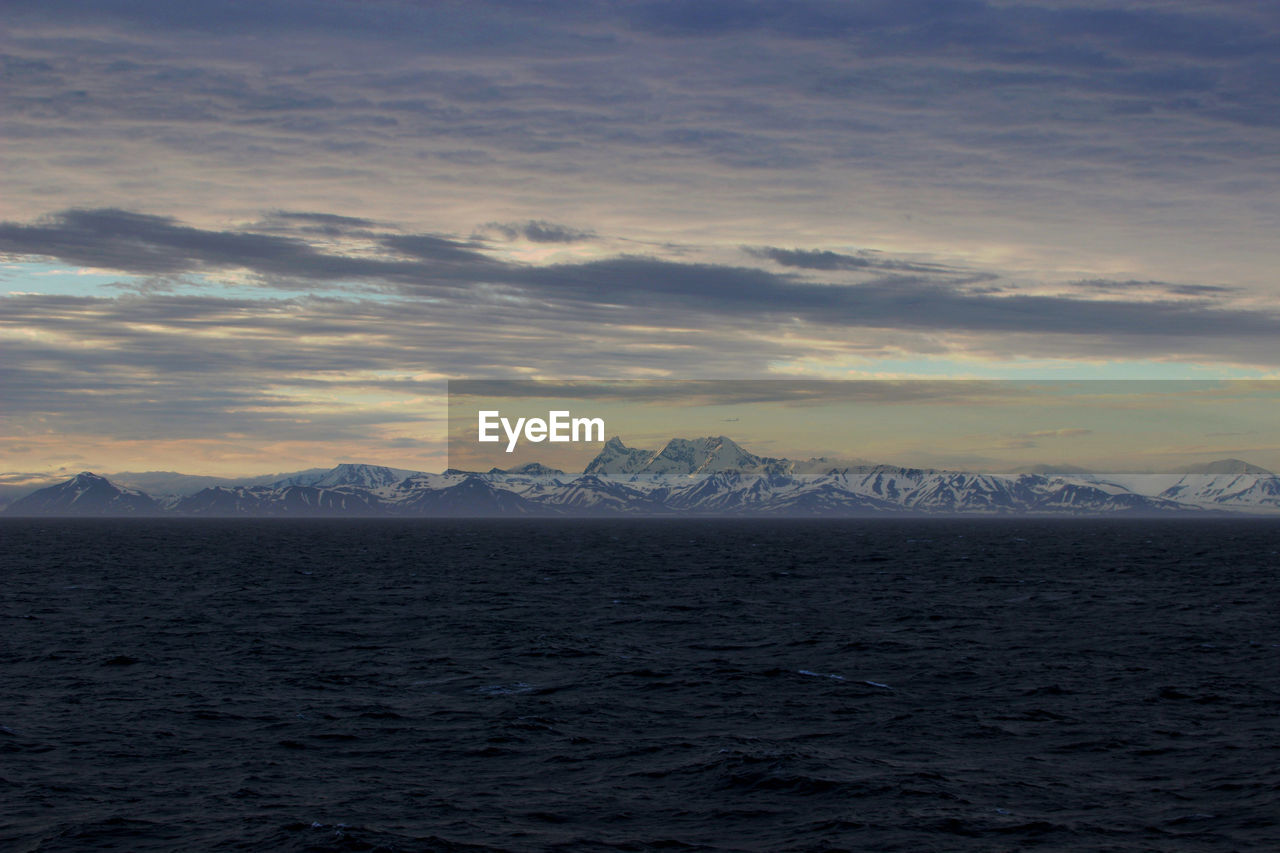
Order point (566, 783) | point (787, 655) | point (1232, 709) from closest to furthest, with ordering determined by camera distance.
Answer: point (566, 783) < point (1232, 709) < point (787, 655)

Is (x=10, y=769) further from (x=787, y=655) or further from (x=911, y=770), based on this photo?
(x=787, y=655)

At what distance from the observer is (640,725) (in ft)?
126

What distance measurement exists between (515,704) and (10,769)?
16893 mm

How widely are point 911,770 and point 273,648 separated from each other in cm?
3598

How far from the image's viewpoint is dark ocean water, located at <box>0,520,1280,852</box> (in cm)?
2734

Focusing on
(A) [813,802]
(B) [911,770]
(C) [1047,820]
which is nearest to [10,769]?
(A) [813,802]

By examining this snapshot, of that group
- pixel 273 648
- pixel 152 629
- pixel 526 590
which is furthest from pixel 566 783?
pixel 526 590

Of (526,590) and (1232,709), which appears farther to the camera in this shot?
(526,590)

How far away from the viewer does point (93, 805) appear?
95.1 feet

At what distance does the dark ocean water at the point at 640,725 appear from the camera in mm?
27344

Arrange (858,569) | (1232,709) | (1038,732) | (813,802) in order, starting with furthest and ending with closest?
(858,569) < (1232,709) < (1038,732) < (813,802)

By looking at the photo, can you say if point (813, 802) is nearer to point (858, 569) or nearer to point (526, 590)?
point (526, 590)

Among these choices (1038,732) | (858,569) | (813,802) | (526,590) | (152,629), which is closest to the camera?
(813,802)

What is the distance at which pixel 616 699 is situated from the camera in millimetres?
42688
